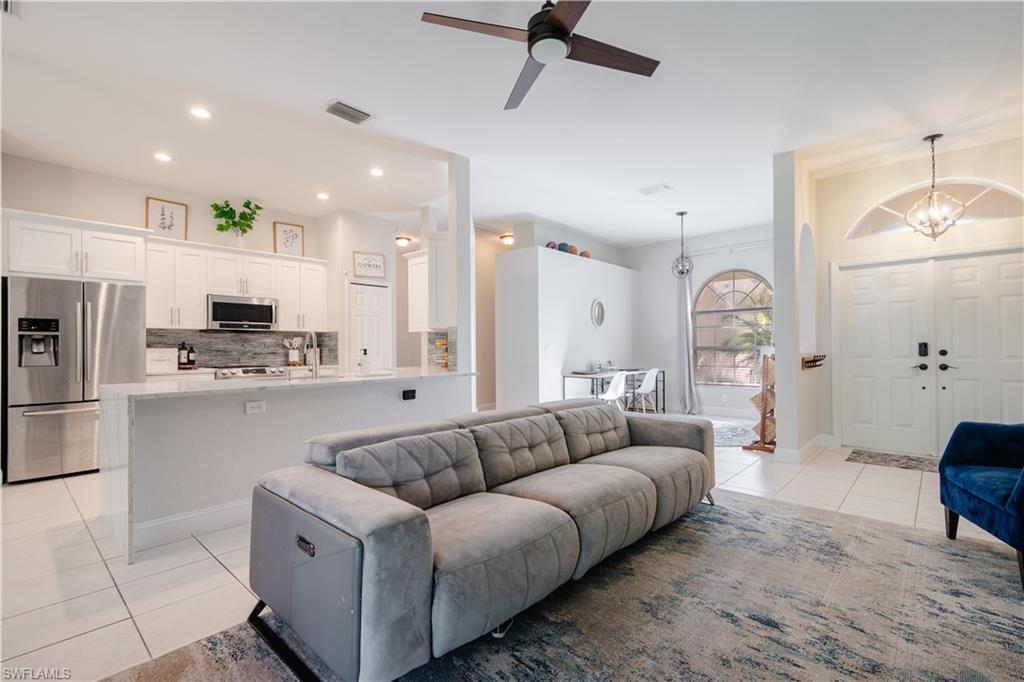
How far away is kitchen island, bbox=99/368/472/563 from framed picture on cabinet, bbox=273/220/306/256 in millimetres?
3377

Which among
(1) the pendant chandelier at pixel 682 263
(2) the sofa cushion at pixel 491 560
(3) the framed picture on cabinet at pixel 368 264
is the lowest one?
(2) the sofa cushion at pixel 491 560

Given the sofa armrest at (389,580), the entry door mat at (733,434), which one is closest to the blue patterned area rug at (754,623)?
the sofa armrest at (389,580)

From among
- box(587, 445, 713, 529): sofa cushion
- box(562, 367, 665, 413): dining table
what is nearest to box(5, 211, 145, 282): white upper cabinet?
box(587, 445, 713, 529): sofa cushion

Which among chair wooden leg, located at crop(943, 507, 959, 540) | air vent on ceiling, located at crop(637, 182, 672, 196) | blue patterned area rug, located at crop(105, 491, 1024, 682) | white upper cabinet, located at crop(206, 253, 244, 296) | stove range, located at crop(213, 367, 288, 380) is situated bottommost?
blue patterned area rug, located at crop(105, 491, 1024, 682)

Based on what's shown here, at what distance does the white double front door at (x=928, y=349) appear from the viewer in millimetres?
4293

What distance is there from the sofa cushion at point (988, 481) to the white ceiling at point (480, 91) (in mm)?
2461

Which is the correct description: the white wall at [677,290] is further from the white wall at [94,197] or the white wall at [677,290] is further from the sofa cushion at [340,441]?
the sofa cushion at [340,441]

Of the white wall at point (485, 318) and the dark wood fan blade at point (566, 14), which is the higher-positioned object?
the dark wood fan blade at point (566, 14)

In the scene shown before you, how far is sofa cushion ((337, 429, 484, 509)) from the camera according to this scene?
2.00m

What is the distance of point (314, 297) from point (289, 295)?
0.31 meters

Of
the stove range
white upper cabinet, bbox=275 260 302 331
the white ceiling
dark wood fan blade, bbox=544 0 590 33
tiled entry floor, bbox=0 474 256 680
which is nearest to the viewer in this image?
tiled entry floor, bbox=0 474 256 680

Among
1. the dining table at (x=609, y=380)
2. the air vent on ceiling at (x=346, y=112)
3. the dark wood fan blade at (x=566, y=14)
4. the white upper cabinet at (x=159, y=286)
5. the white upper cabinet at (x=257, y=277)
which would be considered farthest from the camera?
the dining table at (x=609, y=380)

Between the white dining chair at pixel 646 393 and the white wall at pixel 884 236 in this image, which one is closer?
the white wall at pixel 884 236

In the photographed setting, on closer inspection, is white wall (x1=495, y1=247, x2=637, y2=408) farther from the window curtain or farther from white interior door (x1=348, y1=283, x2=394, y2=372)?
white interior door (x1=348, y1=283, x2=394, y2=372)
